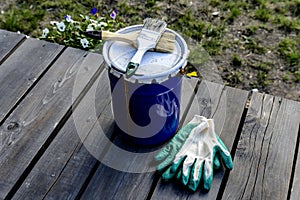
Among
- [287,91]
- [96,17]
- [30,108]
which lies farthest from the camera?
[96,17]

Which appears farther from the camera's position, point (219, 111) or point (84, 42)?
point (84, 42)

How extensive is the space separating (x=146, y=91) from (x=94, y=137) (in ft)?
1.42

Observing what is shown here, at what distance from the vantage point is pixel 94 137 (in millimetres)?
2188

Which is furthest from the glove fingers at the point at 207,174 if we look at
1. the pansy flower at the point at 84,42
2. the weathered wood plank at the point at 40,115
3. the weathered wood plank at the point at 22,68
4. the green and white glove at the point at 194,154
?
the pansy flower at the point at 84,42

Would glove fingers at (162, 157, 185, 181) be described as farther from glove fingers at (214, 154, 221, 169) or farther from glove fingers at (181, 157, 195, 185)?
glove fingers at (214, 154, 221, 169)

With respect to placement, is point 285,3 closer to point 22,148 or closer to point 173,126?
point 173,126

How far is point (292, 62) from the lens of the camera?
10.3 feet

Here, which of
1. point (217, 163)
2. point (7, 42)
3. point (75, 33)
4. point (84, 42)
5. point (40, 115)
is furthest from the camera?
point (75, 33)

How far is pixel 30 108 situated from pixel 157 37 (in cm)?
79

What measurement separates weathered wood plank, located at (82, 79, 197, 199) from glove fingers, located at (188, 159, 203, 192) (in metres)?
0.18

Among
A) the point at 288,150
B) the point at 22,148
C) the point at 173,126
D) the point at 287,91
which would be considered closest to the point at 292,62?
the point at 287,91

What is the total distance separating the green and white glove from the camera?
1970 mm

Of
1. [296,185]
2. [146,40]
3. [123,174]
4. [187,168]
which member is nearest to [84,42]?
[146,40]

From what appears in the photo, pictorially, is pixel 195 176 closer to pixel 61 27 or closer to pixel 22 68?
pixel 22 68
